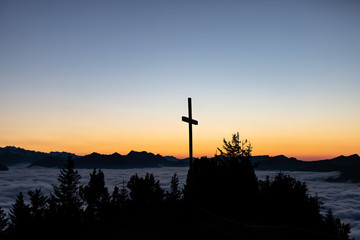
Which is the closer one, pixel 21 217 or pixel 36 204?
pixel 21 217

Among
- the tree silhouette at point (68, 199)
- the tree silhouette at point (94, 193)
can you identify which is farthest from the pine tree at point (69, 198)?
the tree silhouette at point (94, 193)

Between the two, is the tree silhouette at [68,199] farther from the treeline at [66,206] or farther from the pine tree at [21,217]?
the pine tree at [21,217]

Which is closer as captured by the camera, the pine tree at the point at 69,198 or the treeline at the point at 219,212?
the treeline at the point at 219,212

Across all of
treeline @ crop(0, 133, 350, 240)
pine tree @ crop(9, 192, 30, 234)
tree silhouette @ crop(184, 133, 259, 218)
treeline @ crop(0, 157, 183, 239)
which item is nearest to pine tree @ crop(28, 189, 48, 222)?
treeline @ crop(0, 157, 183, 239)

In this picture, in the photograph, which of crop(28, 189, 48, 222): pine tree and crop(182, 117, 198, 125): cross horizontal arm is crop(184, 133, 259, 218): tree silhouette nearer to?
crop(182, 117, 198, 125): cross horizontal arm

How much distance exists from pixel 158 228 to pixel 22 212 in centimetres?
5282

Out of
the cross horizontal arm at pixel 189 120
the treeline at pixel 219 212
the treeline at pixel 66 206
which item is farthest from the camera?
the treeline at pixel 66 206

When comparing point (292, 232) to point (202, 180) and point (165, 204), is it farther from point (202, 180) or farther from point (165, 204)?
point (202, 180)

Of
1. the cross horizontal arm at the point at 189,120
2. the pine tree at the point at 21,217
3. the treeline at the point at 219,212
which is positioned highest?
the cross horizontal arm at the point at 189,120

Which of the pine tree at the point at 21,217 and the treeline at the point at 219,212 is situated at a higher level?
the treeline at the point at 219,212

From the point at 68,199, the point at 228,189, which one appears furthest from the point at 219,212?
the point at 68,199

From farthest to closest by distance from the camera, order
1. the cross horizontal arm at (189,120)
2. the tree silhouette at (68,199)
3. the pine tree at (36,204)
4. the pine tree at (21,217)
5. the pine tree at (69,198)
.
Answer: the pine tree at (69,198)
the tree silhouette at (68,199)
the pine tree at (36,204)
the pine tree at (21,217)
the cross horizontal arm at (189,120)

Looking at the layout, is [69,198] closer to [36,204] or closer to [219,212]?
[36,204]

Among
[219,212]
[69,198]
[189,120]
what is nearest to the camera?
[189,120]
